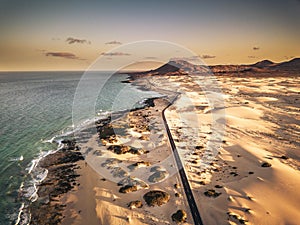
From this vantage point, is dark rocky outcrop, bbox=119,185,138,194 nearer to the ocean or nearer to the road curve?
the road curve

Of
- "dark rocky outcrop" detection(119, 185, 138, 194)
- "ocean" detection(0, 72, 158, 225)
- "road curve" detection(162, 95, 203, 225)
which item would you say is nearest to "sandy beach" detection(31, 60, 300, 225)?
"dark rocky outcrop" detection(119, 185, 138, 194)

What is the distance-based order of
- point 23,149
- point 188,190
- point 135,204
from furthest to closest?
point 23,149 → point 188,190 → point 135,204

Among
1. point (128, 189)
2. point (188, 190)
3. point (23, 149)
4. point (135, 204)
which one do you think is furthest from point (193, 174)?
point (23, 149)

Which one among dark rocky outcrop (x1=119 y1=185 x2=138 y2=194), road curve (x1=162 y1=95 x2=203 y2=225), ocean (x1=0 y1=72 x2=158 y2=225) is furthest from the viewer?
dark rocky outcrop (x1=119 y1=185 x2=138 y2=194)

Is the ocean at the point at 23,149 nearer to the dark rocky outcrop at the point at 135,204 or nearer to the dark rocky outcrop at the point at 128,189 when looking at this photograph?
the dark rocky outcrop at the point at 128,189

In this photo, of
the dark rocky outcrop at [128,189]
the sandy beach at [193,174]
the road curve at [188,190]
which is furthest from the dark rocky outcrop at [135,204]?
the road curve at [188,190]

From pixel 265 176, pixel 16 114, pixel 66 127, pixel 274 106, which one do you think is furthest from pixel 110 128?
pixel 274 106

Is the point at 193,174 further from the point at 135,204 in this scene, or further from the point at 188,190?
the point at 135,204

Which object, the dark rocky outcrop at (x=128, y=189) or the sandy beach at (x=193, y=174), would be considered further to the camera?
the dark rocky outcrop at (x=128, y=189)
